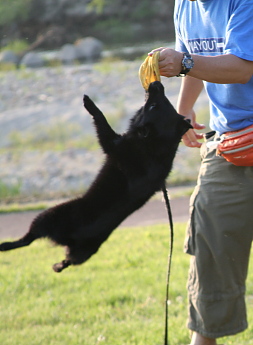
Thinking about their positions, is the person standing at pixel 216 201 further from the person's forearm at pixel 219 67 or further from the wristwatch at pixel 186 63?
the wristwatch at pixel 186 63

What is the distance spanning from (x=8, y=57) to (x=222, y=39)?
69.8 ft

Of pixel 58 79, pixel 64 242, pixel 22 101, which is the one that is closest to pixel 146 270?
pixel 64 242

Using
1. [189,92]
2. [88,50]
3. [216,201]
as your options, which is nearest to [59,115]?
[189,92]

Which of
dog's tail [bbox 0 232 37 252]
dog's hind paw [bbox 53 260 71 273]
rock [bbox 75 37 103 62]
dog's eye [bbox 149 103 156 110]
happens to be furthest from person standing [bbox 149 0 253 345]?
rock [bbox 75 37 103 62]

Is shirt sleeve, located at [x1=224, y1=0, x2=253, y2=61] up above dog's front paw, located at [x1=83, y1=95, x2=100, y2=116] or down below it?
above

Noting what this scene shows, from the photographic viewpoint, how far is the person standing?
273cm

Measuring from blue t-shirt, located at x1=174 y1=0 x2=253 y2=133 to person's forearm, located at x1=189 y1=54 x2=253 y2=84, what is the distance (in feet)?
0.11

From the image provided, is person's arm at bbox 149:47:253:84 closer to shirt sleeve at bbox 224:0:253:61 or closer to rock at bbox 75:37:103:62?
shirt sleeve at bbox 224:0:253:61

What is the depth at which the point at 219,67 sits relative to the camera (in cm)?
237

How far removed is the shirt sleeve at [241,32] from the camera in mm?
2379

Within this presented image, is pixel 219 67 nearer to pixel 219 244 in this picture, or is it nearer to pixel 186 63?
pixel 186 63

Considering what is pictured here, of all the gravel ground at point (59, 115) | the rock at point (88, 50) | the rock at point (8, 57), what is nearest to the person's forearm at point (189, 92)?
the gravel ground at point (59, 115)

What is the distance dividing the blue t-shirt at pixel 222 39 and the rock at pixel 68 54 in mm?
23555

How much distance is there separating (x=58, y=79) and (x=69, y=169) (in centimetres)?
1051
